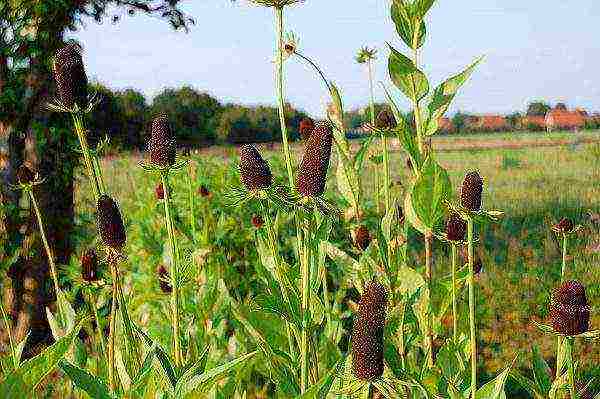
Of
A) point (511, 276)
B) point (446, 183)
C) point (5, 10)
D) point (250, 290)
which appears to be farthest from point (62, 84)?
point (511, 276)

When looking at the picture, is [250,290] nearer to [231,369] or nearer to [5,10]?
[5,10]

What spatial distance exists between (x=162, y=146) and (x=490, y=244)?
4.99m

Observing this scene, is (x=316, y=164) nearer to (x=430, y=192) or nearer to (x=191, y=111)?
(x=430, y=192)

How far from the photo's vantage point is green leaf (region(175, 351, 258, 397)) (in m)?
0.93

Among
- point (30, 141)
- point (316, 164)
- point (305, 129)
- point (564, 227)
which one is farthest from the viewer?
point (30, 141)

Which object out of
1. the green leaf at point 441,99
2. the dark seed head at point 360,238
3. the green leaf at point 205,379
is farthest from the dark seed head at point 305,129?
the green leaf at point 205,379

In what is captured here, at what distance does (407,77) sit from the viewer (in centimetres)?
128

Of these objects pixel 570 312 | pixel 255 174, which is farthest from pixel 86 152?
pixel 570 312

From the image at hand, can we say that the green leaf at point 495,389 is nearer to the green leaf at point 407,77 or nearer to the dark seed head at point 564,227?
the green leaf at point 407,77

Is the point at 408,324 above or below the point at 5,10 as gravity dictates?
below

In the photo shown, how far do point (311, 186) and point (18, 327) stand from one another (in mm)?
2762

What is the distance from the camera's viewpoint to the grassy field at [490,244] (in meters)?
3.11

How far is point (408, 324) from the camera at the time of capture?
1.58 meters

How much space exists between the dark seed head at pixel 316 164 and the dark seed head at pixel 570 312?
15.9 inches
